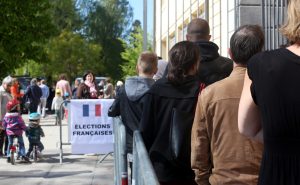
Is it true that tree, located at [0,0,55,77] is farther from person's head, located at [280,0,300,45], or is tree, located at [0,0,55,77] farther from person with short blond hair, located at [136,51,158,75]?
person's head, located at [280,0,300,45]

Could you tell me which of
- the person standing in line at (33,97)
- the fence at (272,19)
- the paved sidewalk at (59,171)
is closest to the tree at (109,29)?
the person standing in line at (33,97)

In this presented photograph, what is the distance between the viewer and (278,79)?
2.40 metres

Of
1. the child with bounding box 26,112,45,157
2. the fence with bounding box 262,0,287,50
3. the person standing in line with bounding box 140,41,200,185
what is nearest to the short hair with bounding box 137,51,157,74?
the person standing in line with bounding box 140,41,200,185

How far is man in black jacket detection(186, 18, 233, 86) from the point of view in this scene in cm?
464

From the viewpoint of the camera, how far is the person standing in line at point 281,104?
2.38 m

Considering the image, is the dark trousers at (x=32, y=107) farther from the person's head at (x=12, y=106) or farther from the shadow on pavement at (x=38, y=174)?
the shadow on pavement at (x=38, y=174)

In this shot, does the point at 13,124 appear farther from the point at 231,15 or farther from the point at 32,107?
the point at 32,107

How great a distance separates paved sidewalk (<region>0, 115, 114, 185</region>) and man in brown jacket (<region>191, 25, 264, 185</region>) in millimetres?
5680

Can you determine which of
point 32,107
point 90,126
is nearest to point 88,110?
point 90,126

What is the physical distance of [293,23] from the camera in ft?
7.94

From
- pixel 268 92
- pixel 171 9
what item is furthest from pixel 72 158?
pixel 171 9

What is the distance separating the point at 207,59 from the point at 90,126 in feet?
18.4

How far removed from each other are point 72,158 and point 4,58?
6.41 m

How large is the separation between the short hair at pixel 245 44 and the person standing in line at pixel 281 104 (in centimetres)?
74
